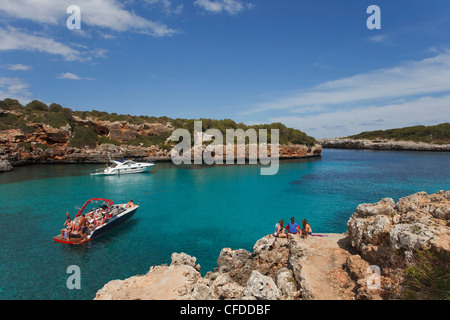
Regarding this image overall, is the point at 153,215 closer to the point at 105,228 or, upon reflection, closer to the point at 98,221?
the point at 105,228

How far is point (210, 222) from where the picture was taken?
21.2 meters

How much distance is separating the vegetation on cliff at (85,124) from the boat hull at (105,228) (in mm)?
50611

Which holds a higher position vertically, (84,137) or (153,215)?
(84,137)

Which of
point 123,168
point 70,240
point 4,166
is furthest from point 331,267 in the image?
point 4,166

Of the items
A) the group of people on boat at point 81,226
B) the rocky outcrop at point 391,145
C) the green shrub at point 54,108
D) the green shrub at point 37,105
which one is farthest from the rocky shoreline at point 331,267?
the rocky outcrop at point 391,145

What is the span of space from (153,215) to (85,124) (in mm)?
60263

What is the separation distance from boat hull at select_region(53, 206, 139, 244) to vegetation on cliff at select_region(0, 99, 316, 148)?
1993 inches

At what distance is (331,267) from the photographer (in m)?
9.61

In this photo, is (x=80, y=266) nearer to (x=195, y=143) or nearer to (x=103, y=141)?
(x=195, y=143)
